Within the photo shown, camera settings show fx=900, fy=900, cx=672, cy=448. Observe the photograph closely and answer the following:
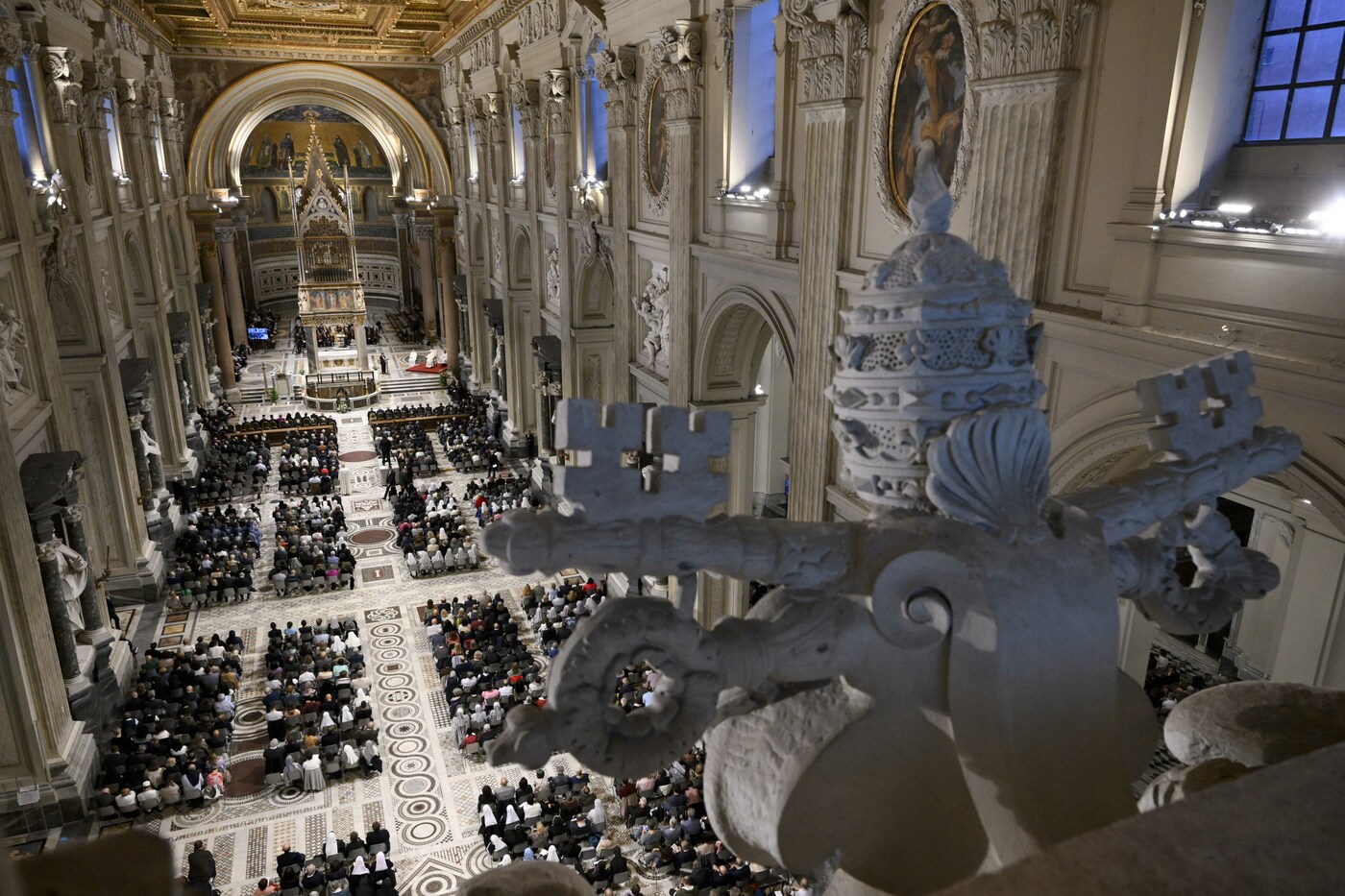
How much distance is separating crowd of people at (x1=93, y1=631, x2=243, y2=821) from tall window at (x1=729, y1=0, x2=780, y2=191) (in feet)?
29.3

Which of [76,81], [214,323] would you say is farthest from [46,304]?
[214,323]

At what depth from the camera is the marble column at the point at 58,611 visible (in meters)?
10.1

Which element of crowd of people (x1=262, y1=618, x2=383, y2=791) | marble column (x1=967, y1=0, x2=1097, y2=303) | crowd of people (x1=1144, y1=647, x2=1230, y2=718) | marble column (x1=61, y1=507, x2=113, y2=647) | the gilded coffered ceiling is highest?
the gilded coffered ceiling

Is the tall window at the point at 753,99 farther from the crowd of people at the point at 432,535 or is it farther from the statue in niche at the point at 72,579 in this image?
the statue in niche at the point at 72,579

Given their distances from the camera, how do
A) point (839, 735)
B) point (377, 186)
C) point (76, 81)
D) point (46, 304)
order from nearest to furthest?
Answer: 1. point (839, 735)
2. point (46, 304)
3. point (76, 81)
4. point (377, 186)

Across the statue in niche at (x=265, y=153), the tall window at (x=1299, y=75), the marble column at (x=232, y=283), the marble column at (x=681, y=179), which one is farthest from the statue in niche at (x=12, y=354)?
the statue in niche at (x=265, y=153)

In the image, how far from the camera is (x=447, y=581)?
15.5m

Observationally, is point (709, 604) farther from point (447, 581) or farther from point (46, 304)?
point (46, 304)

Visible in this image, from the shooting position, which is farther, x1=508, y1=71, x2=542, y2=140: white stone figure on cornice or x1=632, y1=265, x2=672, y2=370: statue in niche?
x1=508, y1=71, x2=542, y2=140: white stone figure on cornice

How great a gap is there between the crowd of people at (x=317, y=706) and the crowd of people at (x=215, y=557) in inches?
57.8

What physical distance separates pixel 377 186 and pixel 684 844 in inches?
1468

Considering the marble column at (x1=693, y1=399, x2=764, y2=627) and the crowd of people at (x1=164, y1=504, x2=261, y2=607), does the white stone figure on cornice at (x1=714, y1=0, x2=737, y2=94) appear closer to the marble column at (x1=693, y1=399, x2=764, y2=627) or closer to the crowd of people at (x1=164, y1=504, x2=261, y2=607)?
the marble column at (x1=693, y1=399, x2=764, y2=627)

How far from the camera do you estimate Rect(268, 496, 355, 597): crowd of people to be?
15.0 meters

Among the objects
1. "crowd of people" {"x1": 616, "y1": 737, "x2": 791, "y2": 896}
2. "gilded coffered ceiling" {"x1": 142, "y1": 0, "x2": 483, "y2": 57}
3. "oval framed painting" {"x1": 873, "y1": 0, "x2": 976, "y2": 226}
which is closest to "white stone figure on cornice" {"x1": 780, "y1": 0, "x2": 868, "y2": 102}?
"oval framed painting" {"x1": 873, "y1": 0, "x2": 976, "y2": 226}
